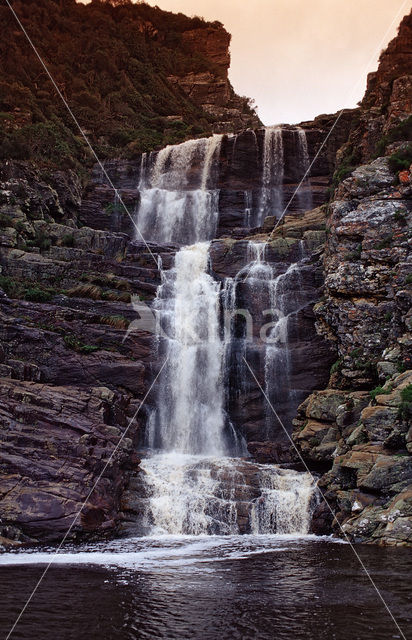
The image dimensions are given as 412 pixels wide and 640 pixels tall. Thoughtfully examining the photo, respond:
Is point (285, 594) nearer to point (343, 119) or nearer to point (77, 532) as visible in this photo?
point (77, 532)

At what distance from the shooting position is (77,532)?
17.0 meters

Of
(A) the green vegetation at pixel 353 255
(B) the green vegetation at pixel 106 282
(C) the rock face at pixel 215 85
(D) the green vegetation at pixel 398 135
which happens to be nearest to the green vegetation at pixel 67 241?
(B) the green vegetation at pixel 106 282

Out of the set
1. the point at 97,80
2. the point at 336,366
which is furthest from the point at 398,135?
the point at 97,80

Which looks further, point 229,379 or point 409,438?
point 229,379

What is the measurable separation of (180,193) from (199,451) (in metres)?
25.3

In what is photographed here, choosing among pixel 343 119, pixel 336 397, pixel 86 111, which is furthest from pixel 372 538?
pixel 86 111

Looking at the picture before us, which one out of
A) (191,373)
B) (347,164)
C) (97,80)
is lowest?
(191,373)

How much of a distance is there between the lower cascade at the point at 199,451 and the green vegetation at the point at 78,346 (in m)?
3.78

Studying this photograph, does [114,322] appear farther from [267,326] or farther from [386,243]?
[386,243]

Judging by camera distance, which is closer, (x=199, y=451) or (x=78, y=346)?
(x=199, y=451)

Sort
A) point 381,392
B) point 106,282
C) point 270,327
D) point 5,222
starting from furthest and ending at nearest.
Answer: point 5,222
point 106,282
point 270,327
point 381,392

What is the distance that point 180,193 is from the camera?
44781 mm

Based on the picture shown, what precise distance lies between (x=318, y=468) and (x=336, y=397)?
3.19 m

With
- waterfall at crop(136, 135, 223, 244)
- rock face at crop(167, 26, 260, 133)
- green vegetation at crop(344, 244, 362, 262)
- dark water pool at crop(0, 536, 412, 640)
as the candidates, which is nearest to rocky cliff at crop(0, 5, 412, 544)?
green vegetation at crop(344, 244, 362, 262)
